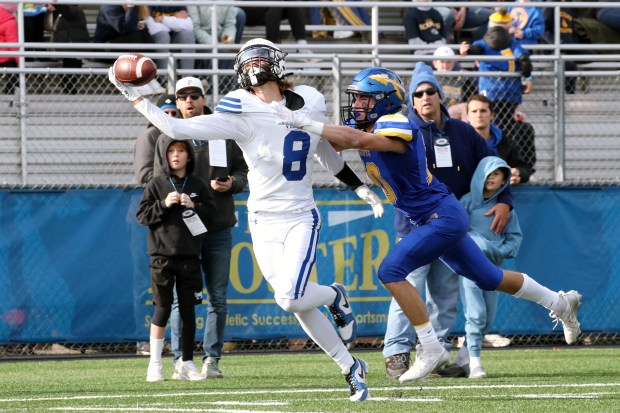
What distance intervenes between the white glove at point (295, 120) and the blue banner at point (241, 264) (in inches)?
179

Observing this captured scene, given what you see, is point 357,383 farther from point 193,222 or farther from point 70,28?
point 70,28

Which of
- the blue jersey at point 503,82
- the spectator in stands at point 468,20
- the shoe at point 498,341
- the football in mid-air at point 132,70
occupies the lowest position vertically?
the shoe at point 498,341

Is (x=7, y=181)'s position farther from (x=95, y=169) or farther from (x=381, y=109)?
(x=381, y=109)

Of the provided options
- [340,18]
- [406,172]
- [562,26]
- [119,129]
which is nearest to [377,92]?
[406,172]

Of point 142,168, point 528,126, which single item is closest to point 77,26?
point 142,168

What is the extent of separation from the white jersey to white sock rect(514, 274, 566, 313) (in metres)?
1.60

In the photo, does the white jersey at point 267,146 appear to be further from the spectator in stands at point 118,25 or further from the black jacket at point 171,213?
the spectator in stands at point 118,25

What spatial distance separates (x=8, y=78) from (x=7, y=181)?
1.06 metres

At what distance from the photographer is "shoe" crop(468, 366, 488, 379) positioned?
851cm

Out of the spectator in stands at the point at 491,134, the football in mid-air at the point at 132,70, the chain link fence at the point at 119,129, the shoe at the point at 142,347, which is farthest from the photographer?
the chain link fence at the point at 119,129

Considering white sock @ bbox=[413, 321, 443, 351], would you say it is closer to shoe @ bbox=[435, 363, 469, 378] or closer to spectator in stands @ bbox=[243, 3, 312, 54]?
shoe @ bbox=[435, 363, 469, 378]

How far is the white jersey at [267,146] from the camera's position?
6988 mm

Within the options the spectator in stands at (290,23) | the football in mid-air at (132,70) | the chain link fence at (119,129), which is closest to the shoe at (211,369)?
the chain link fence at (119,129)

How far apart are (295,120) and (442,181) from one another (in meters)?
→ 2.43
